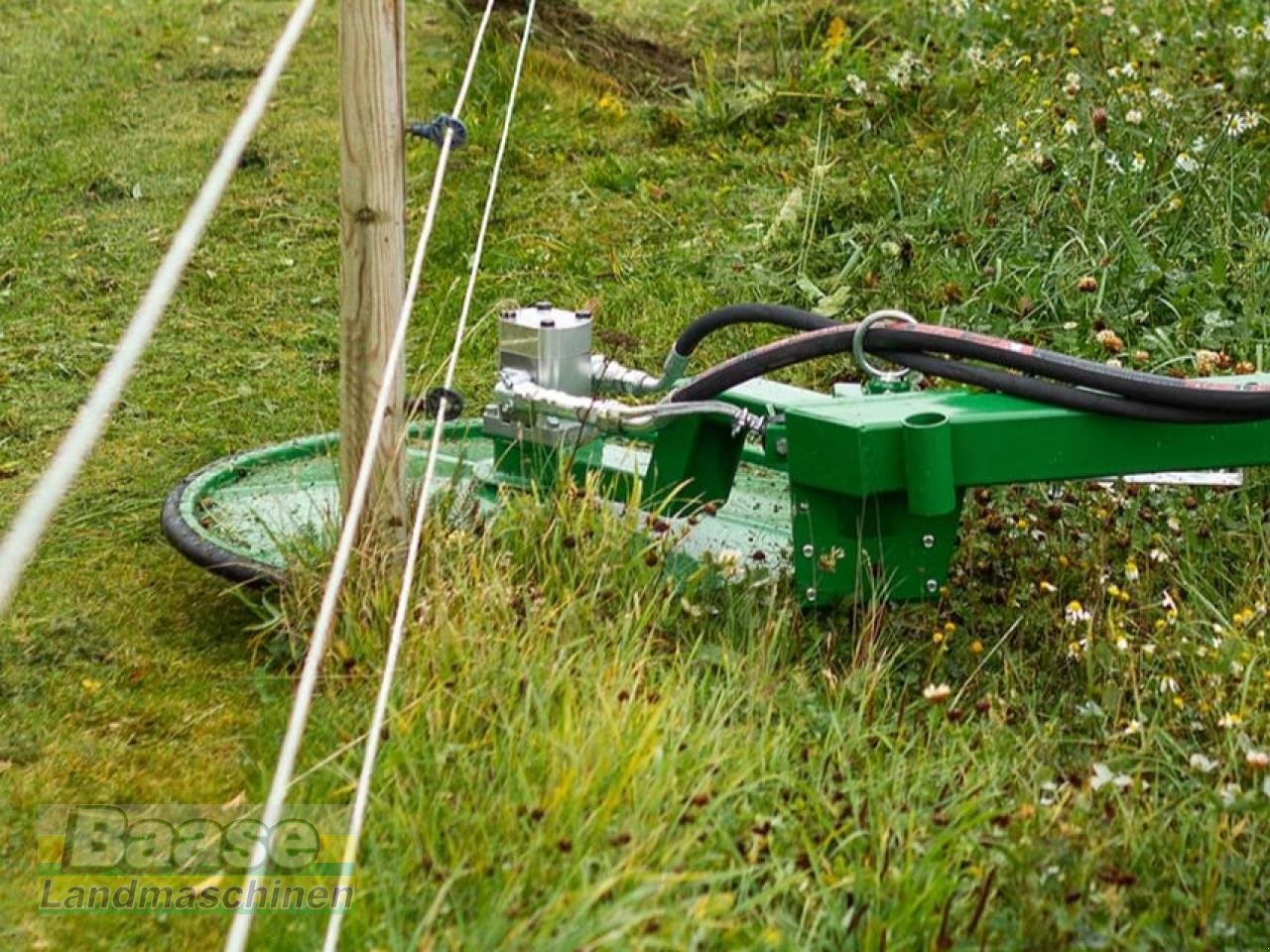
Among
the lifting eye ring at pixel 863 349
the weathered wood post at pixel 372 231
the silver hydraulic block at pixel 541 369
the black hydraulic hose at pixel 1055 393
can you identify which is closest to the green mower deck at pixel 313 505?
the silver hydraulic block at pixel 541 369

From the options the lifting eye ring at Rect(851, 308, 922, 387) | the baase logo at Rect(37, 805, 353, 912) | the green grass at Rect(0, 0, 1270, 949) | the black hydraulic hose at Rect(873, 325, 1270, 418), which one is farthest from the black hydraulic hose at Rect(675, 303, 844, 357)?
the baase logo at Rect(37, 805, 353, 912)

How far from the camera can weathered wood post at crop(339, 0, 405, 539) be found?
3758mm

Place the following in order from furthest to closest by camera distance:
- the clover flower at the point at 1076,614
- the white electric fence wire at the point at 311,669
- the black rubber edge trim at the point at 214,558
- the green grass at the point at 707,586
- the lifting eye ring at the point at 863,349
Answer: the black rubber edge trim at the point at 214,558, the clover flower at the point at 1076,614, the lifting eye ring at the point at 863,349, the green grass at the point at 707,586, the white electric fence wire at the point at 311,669

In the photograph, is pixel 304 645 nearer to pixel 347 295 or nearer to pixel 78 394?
pixel 347 295

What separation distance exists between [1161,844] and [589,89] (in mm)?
5632

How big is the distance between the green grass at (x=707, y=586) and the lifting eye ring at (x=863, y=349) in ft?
1.61

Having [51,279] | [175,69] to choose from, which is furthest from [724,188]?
[175,69]

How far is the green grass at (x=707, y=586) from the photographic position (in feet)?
10.1

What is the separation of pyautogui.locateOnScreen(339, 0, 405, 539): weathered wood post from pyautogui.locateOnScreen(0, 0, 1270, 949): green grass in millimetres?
262

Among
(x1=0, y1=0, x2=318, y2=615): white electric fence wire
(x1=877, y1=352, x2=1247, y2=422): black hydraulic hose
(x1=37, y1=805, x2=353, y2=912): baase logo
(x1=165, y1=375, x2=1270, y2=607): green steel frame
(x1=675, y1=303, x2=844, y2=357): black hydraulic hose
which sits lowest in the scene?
(x1=37, y1=805, x2=353, y2=912): baase logo

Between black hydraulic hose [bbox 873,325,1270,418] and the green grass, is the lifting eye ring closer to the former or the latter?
black hydraulic hose [bbox 873,325,1270,418]

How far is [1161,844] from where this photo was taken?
3244mm

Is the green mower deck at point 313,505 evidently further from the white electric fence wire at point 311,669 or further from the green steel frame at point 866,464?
the white electric fence wire at point 311,669

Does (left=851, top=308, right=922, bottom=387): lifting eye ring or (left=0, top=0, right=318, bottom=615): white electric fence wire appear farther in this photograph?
(left=851, top=308, right=922, bottom=387): lifting eye ring
